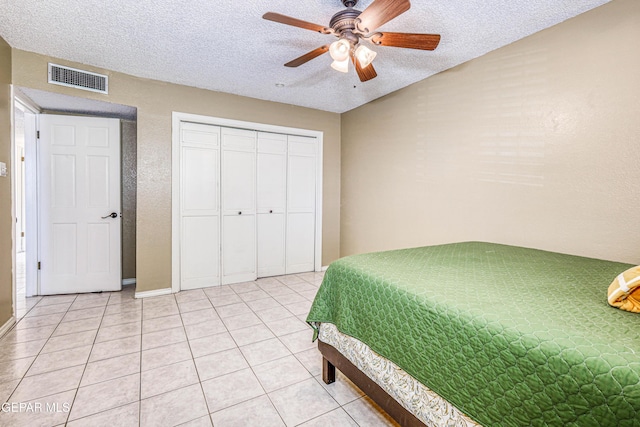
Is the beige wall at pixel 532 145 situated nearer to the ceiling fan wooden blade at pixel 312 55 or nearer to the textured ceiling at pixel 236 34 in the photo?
the textured ceiling at pixel 236 34

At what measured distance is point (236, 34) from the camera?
241 centimetres

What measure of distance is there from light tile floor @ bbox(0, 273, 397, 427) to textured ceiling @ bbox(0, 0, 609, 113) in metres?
2.57

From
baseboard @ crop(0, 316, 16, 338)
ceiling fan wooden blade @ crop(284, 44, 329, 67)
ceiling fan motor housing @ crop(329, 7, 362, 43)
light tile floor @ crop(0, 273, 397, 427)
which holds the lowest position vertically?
light tile floor @ crop(0, 273, 397, 427)

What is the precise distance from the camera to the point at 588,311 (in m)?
1.05

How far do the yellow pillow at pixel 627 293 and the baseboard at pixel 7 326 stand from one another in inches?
161

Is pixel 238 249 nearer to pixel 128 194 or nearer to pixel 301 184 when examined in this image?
pixel 301 184

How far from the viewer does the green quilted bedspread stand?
758 mm

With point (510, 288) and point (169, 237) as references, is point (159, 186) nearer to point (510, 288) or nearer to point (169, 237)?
point (169, 237)

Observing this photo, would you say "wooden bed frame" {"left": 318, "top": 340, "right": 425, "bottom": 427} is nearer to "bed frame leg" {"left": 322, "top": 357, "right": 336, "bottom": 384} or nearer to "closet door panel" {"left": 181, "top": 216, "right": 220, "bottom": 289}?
"bed frame leg" {"left": 322, "top": 357, "right": 336, "bottom": 384}

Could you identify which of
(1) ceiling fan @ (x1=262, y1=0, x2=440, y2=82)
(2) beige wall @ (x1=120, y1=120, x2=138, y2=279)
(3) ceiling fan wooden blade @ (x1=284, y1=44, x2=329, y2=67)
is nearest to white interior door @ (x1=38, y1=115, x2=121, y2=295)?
(2) beige wall @ (x1=120, y1=120, x2=138, y2=279)

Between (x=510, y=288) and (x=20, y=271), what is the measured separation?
21.2ft

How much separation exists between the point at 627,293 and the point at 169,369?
252cm

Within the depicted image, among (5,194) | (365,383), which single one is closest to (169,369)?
(365,383)

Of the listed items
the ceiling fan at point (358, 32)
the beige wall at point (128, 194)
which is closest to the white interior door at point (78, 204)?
the beige wall at point (128, 194)
